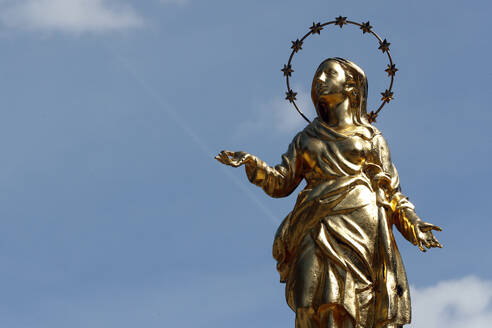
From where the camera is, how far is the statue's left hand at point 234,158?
52.1 ft

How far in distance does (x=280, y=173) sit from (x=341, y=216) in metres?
1.04

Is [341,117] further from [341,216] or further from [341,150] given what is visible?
[341,216]

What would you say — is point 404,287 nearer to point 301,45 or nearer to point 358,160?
point 358,160

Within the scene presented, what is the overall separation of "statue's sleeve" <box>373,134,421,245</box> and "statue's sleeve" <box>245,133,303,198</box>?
0.97 metres

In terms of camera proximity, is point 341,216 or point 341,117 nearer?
point 341,216

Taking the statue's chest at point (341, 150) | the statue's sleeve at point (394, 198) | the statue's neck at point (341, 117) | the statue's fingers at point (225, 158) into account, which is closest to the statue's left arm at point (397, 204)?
the statue's sleeve at point (394, 198)

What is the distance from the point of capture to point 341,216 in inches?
617

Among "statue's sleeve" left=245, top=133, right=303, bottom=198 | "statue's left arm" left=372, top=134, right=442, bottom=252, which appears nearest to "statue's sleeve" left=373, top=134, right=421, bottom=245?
"statue's left arm" left=372, top=134, right=442, bottom=252

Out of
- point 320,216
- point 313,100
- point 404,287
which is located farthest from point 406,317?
point 313,100

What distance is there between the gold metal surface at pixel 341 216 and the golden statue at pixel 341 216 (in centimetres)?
1

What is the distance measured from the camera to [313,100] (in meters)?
16.7

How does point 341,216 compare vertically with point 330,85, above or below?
below

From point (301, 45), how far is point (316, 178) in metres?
1.78

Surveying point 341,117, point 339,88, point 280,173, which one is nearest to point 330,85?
point 339,88
